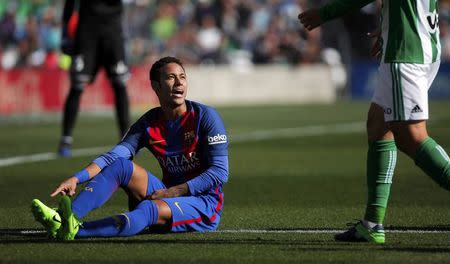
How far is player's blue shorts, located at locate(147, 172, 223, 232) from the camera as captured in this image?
7441 millimetres

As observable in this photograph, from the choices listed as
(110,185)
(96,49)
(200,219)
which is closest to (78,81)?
(96,49)

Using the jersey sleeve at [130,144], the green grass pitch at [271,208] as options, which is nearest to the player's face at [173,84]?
the jersey sleeve at [130,144]

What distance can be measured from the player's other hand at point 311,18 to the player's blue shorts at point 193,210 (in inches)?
49.6

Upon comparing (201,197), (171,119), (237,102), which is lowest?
(237,102)

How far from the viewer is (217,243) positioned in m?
7.20

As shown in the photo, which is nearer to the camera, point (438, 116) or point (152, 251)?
point (152, 251)

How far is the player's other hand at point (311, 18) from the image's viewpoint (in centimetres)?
710

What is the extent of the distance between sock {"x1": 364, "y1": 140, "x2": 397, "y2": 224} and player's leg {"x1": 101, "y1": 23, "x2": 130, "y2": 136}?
734 centimetres

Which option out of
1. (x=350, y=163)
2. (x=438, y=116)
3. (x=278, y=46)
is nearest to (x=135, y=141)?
(x=350, y=163)

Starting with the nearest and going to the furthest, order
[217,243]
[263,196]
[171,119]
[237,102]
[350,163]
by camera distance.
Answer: [217,243], [171,119], [263,196], [350,163], [237,102]

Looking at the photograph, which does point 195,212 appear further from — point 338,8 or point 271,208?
point 271,208

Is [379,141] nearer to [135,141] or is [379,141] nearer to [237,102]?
[135,141]

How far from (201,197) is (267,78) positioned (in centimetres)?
2414

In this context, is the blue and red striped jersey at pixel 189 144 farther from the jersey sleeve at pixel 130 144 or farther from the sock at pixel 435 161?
the sock at pixel 435 161
